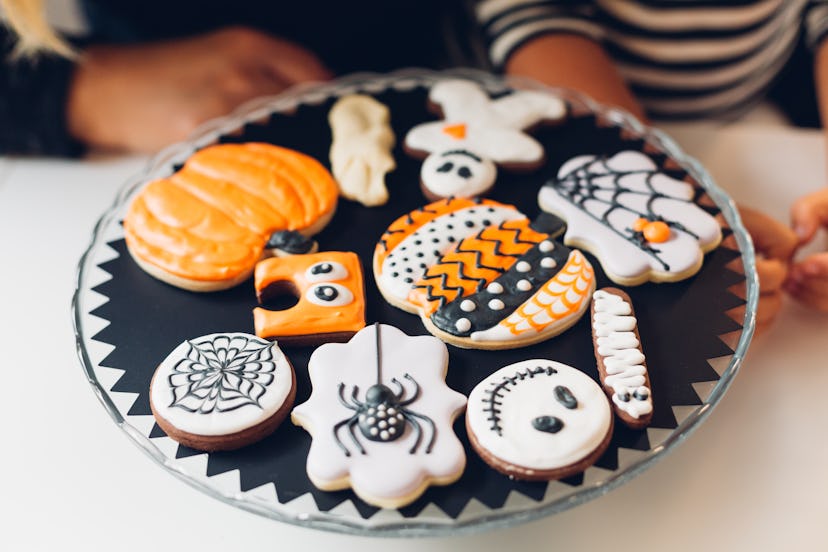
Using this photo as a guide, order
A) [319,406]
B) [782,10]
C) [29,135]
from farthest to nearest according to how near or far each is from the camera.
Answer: [782,10] → [29,135] → [319,406]

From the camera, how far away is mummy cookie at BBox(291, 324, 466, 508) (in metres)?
0.47

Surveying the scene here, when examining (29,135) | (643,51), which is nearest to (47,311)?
(29,135)

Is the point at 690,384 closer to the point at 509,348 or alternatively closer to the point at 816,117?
the point at 509,348

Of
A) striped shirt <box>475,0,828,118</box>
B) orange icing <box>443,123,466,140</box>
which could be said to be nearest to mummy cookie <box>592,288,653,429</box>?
orange icing <box>443,123,466,140</box>

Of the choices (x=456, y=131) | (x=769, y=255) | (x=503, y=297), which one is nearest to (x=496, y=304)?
(x=503, y=297)

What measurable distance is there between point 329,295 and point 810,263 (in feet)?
1.46

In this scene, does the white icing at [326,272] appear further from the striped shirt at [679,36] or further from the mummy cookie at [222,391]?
the striped shirt at [679,36]

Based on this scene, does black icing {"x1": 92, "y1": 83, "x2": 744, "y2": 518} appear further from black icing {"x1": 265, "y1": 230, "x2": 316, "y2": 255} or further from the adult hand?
the adult hand

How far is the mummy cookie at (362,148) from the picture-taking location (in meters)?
Answer: 0.67

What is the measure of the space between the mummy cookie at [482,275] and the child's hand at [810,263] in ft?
0.81

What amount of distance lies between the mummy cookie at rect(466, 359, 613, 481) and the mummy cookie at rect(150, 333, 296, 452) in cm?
13

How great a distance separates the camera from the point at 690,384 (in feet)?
1.74

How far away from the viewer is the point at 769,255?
735 millimetres

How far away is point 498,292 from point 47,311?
17.1 inches
